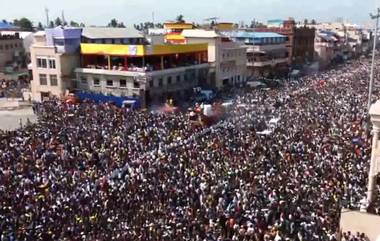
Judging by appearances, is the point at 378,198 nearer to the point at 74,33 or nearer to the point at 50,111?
the point at 50,111

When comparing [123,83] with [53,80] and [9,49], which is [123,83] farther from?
[9,49]

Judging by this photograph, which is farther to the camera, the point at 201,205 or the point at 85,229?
the point at 201,205

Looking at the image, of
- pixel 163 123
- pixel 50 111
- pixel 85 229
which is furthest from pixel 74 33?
pixel 85 229

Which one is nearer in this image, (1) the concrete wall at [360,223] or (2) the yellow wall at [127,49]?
(1) the concrete wall at [360,223]

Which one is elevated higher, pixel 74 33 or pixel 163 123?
pixel 74 33

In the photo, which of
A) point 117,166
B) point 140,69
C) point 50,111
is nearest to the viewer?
point 117,166

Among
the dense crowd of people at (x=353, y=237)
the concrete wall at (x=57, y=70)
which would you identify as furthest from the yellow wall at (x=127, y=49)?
the dense crowd of people at (x=353, y=237)

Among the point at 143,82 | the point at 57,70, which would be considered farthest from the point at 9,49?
the point at 143,82

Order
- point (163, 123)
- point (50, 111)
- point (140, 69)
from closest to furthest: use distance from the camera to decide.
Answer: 1. point (163, 123)
2. point (50, 111)
3. point (140, 69)

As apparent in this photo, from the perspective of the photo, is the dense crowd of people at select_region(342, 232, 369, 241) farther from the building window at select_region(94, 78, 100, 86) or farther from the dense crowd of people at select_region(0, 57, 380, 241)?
the building window at select_region(94, 78, 100, 86)

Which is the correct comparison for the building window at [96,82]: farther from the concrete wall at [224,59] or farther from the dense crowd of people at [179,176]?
the concrete wall at [224,59]
